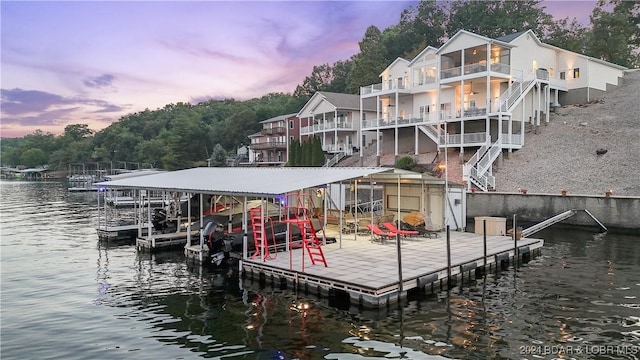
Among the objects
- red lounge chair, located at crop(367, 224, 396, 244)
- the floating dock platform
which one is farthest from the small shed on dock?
the floating dock platform

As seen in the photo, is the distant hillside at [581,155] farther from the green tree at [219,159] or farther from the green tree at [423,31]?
the green tree at [219,159]

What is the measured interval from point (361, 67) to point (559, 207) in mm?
46309

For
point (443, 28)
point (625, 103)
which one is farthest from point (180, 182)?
point (443, 28)

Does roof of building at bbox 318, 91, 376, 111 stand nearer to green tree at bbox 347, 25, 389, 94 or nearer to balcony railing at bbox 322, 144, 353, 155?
balcony railing at bbox 322, 144, 353, 155

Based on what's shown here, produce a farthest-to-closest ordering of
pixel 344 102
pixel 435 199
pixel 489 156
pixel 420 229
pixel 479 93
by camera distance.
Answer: pixel 344 102, pixel 479 93, pixel 489 156, pixel 435 199, pixel 420 229

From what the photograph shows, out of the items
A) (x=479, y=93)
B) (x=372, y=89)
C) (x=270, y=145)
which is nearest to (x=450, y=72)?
(x=479, y=93)

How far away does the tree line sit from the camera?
201ft

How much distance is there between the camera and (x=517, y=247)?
63.1 ft

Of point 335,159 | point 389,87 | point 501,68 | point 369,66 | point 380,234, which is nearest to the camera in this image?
point 380,234

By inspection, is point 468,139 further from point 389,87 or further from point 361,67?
point 361,67

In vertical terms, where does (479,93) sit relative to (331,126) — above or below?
above

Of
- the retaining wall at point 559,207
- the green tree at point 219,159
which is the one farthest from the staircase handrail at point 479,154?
the green tree at point 219,159

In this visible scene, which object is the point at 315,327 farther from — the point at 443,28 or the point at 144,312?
the point at 443,28

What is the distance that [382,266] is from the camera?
15281mm
